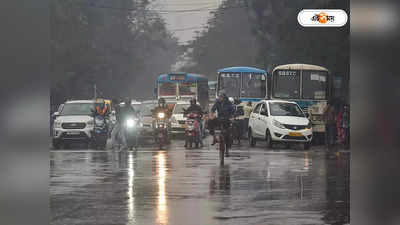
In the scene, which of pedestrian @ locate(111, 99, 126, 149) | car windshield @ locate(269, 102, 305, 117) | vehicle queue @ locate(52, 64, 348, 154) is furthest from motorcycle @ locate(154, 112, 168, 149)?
car windshield @ locate(269, 102, 305, 117)

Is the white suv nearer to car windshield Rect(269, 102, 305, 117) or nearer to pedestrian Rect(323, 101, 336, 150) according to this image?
car windshield Rect(269, 102, 305, 117)

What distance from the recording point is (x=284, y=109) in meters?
32.7

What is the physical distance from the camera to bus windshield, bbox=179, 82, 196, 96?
4631 cm

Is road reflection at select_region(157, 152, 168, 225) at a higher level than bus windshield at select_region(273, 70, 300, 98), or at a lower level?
lower

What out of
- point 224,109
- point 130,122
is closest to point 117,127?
point 130,122

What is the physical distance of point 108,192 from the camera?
593 inches

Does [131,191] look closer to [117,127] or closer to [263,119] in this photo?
[117,127]

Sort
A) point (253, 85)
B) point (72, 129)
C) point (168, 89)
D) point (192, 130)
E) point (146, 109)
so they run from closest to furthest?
point (192, 130) < point (72, 129) < point (146, 109) < point (253, 85) < point (168, 89)

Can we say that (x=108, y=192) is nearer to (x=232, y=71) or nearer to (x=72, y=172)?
(x=72, y=172)

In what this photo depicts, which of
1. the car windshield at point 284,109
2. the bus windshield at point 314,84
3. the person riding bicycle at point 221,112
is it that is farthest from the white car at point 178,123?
the person riding bicycle at point 221,112

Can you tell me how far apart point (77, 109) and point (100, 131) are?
1493mm

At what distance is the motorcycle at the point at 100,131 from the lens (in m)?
32.5

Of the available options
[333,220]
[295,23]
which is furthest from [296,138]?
[295,23]
